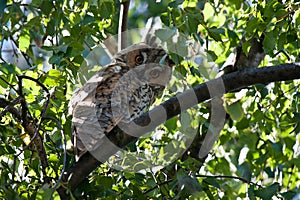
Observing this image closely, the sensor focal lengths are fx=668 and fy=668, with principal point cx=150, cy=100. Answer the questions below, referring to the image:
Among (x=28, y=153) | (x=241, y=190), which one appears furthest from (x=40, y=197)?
(x=241, y=190)

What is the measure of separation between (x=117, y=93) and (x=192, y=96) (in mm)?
506

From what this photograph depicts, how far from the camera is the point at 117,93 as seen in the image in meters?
2.40

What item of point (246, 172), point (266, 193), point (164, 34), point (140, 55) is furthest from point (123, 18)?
point (266, 193)

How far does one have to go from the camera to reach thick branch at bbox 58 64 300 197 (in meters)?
1.96

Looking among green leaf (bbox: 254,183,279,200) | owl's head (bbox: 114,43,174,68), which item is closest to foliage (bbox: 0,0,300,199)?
green leaf (bbox: 254,183,279,200)

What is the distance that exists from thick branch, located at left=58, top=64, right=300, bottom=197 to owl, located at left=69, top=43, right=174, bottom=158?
14 cm

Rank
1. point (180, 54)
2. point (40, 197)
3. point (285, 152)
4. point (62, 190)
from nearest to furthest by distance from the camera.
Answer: point (40, 197) < point (62, 190) < point (180, 54) < point (285, 152)

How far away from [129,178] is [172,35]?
0.53 meters

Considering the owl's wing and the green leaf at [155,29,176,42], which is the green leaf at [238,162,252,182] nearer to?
the owl's wing

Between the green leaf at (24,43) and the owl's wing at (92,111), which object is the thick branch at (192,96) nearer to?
the owl's wing at (92,111)

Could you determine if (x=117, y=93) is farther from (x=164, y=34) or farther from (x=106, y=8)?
(x=164, y=34)

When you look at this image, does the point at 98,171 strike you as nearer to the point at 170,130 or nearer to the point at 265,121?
the point at 170,130

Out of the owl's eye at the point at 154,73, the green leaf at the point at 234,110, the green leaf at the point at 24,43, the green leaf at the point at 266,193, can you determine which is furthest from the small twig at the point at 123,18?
Answer: the green leaf at the point at 266,193

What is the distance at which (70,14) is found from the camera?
2678mm
